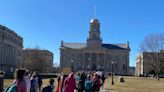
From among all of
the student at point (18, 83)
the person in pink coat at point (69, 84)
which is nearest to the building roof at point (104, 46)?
the person in pink coat at point (69, 84)

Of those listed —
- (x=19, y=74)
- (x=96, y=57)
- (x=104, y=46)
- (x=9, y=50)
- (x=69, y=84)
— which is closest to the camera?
(x=19, y=74)

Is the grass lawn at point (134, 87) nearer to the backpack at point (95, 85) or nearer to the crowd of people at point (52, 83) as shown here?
the backpack at point (95, 85)

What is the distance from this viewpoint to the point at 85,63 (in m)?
177

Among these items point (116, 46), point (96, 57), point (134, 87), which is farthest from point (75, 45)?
point (134, 87)

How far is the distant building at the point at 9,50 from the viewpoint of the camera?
403 feet

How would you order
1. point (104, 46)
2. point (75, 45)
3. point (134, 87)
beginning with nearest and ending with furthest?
point (134, 87) < point (104, 46) < point (75, 45)

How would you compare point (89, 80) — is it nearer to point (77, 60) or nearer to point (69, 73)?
point (69, 73)

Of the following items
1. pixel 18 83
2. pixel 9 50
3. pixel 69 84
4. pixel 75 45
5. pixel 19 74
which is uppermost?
pixel 75 45

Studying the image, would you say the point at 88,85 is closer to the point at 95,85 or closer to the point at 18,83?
the point at 95,85

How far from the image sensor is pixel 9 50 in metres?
134

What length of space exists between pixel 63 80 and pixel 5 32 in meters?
115

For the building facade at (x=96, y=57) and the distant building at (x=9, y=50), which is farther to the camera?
the building facade at (x=96, y=57)

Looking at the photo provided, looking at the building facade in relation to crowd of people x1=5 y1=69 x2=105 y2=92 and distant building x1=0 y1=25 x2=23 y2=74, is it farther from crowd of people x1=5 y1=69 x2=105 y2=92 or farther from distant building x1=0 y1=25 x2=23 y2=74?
crowd of people x1=5 y1=69 x2=105 y2=92

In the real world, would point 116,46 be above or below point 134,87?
above
